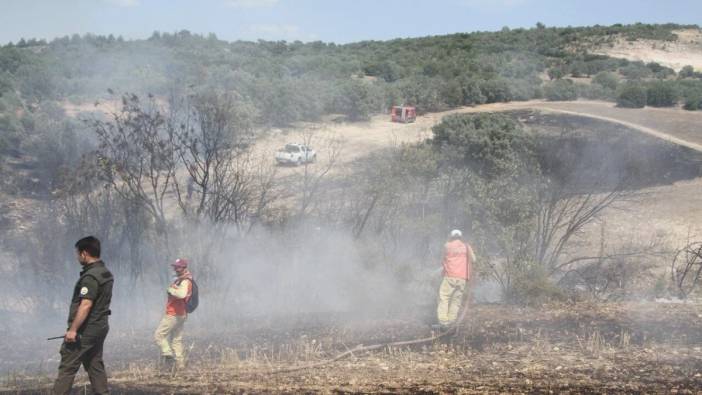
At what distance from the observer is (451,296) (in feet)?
28.0

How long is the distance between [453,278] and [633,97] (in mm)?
29852

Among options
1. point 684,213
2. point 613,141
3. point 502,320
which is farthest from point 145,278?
point 613,141

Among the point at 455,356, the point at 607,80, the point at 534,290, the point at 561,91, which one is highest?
the point at 607,80

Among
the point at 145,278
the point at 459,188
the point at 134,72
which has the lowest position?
the point at 145,278

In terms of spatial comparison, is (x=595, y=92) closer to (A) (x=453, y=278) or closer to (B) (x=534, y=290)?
(B) (x=534, y=290)

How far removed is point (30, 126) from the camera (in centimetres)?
2544

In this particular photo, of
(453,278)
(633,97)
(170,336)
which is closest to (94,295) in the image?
(170,336)

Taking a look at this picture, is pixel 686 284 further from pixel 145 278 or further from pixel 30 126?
pixel 30 126

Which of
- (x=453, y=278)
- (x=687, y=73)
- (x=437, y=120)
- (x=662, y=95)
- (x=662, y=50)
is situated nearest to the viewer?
(x=453, y=278)

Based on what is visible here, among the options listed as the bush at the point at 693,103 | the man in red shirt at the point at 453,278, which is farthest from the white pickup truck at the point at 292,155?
the man in red shirt at the point at 453,278

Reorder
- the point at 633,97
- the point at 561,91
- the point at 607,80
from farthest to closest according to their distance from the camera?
the point at 607,80 < the point at 561,91 < the point at 633,97

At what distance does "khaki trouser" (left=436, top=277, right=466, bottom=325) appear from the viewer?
845 centimetres

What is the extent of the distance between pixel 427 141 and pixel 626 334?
1820cm

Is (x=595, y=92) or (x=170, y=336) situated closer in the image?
(x=170, y=336)
